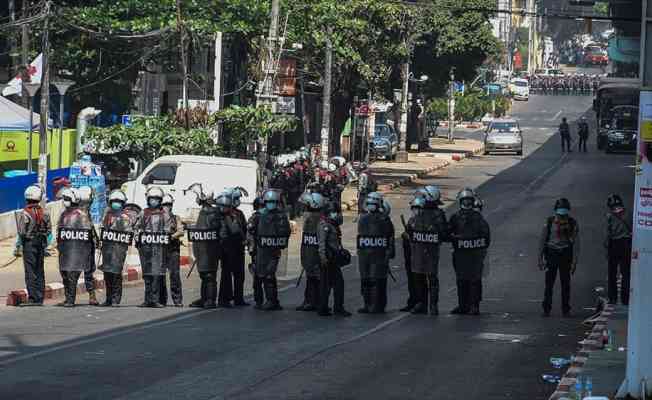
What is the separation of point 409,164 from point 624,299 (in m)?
39.5

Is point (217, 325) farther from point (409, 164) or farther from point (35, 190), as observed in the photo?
point (409, 164)

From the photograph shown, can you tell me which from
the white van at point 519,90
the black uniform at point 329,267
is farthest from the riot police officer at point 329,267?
the white van at point 519,90

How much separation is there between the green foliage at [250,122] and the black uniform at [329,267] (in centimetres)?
1593

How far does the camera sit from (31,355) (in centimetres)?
1526

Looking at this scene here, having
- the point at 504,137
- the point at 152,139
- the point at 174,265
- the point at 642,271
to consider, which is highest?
the point at 504,137

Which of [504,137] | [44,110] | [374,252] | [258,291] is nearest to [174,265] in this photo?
[258,291]

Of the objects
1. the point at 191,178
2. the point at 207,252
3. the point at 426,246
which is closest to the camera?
the point at 426,246

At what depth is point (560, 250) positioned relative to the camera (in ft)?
67.5

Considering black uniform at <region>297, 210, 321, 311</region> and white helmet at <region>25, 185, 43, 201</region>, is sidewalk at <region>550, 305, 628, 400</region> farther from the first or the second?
white helmet at <region>25, 185, 43, 201</region>

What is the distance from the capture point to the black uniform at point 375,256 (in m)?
20.7

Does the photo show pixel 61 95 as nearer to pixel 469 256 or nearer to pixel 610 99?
pixel 469 256

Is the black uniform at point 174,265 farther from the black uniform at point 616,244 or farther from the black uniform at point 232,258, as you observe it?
the black uniform at point 616,244

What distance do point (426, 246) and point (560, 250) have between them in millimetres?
1873

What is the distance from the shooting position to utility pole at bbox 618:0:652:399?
12281 mm
